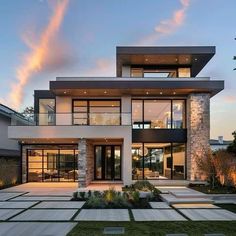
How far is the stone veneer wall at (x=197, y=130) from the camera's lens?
22641 millimetres

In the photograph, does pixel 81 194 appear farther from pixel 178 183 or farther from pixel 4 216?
pixel 178 183

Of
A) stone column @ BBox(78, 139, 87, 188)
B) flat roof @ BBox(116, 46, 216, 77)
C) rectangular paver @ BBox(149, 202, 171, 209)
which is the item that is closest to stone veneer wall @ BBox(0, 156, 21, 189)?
stone column @ BBox(78, 139, 87, 188)

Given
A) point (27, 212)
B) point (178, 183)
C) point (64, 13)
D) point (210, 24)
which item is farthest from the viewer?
point (178, 183)

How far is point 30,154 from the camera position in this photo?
25984mm

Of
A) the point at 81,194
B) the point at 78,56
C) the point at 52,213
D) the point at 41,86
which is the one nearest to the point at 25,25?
the point at 78,56

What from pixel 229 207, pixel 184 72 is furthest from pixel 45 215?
pixel 184 72

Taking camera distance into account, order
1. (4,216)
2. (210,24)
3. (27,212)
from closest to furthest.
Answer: (4,216)
(27,212)
(210,24)

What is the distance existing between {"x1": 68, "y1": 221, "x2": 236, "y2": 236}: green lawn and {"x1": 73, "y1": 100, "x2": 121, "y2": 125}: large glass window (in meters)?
11.8

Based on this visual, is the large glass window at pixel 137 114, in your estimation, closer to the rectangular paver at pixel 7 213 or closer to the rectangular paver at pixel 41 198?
the rectangular paver at pixel 41 198

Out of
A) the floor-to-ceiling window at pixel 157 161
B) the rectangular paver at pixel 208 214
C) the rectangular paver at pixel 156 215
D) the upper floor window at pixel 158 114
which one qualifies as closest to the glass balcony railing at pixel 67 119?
the upper floor window at pixel 158 114

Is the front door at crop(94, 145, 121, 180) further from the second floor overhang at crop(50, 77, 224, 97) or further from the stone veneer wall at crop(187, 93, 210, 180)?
the stone veneer wall at crop(187, 93, 210, 180)

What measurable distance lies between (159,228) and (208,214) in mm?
3321

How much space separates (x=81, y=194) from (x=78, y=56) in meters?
12.8

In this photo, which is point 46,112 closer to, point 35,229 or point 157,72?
point 157,72
